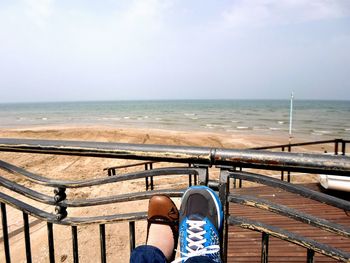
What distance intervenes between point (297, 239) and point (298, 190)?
26cm

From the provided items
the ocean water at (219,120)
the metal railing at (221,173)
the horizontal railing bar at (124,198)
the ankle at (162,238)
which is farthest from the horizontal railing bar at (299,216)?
the ocean water at (219,120)

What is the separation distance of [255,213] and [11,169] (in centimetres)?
392

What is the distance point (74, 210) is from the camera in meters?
8.03

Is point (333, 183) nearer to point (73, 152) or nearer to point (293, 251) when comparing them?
point (293, 251)

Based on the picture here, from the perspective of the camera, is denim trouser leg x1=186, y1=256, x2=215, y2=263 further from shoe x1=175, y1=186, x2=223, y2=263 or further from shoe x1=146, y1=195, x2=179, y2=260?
shoe x1=146, y1=195, x2=179, y2=260

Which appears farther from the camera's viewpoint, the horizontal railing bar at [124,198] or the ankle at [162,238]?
the ankle at [162,238]

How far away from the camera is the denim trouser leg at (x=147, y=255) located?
1444 mm

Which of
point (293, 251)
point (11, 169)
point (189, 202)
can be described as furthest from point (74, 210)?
point (189, 202)

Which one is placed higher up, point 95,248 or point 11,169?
point 11,169

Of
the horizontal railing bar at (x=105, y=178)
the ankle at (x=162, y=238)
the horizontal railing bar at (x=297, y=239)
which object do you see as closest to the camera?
the horizontal railing bar at (x=297, y=239)

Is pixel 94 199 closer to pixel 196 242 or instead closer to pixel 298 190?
pixel 196 242

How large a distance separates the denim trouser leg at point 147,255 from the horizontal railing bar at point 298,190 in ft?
2.02

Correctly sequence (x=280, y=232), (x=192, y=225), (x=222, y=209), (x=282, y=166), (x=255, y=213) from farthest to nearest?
(x=255, y=213) < (x=192, y=225) < (x=222, y=209) < (x=280, y=232) < (x=282, y=166)

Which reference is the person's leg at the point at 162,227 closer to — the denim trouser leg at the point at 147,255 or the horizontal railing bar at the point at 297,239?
the denim trouser leg at the point at 147,255
